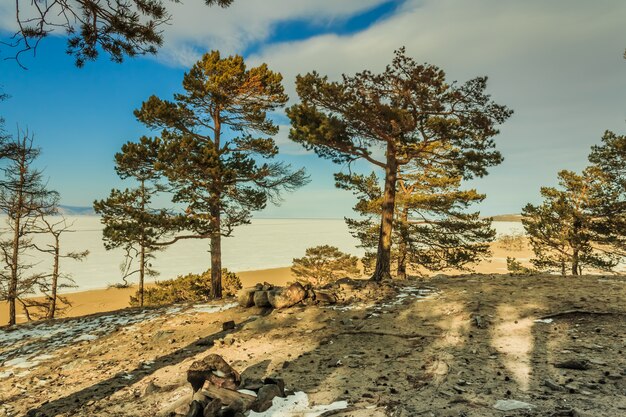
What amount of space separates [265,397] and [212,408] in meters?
0.71

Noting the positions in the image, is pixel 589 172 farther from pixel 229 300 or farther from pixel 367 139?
pixel 229 300

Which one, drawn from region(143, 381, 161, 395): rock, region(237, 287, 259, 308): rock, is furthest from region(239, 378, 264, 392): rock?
region(237, 287, 259, 308): rock

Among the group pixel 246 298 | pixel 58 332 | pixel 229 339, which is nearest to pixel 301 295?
pixel 246 298

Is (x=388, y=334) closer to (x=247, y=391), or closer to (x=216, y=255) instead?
(x=247, y=391)

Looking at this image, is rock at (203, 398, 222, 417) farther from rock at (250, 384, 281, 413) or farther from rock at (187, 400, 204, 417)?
rock at (250, 384, 281, 413)

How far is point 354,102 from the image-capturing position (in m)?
11.8

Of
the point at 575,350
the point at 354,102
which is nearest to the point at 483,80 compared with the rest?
the point at 354,102

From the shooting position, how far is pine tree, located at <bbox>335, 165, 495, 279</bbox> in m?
17.9

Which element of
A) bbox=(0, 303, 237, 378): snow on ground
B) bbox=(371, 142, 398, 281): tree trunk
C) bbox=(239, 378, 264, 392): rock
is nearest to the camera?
bbox=(239, 378, 264, 392): rock

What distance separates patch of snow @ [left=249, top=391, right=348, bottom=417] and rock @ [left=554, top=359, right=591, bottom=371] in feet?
10.6

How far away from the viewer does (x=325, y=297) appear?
10.8 meters

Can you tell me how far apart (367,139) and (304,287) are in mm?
6079

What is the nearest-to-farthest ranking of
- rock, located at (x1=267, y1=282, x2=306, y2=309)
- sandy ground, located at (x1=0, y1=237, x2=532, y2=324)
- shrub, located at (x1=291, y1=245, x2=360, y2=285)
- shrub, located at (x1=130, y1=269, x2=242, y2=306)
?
rock, located at (x1=267, y1=282, x2=306, y2=309) < shrub, located at (x1=130, y1=269, x2=242, y2=306) < shrub, located at (x1=291, y1=245, x2=360, y2=285) < sandy ground, located at (x1=0, y1=237, x2=532, y2=324)

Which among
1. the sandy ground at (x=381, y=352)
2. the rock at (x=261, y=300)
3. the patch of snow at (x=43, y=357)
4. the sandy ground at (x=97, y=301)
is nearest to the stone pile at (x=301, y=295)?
the rock at (x=261, y=300)
